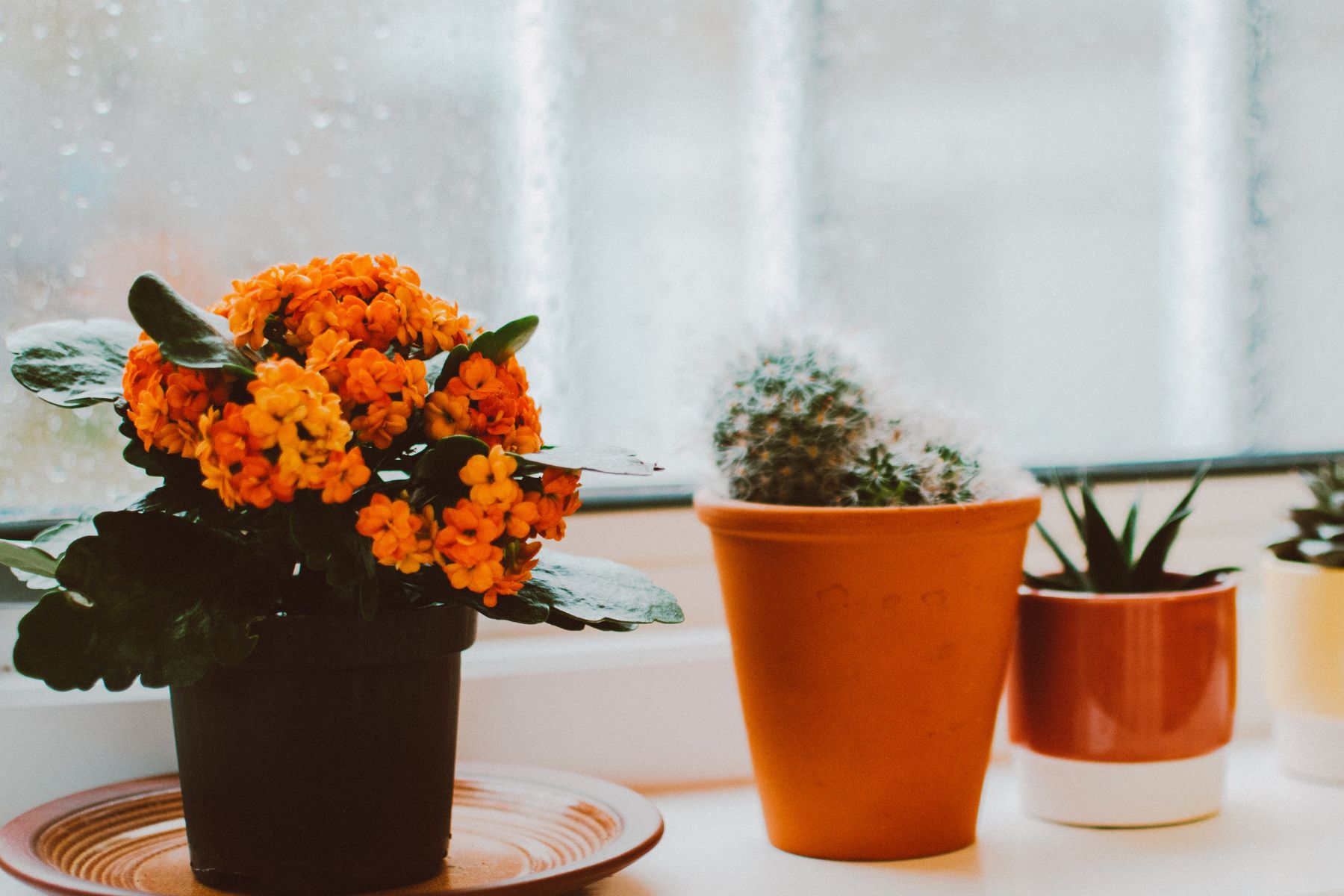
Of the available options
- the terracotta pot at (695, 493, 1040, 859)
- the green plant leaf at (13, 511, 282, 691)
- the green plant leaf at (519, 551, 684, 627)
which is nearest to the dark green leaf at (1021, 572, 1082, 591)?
the terracotta pot at (695, 493, 1040, 859)

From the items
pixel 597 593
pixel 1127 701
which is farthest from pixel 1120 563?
pixel 597 593

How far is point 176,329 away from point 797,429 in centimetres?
37

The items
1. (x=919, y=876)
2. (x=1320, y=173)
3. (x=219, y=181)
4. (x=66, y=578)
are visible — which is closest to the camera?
(x=66, y=578)

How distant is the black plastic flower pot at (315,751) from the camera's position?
63 centimetres

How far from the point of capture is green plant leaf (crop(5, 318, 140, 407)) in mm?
619

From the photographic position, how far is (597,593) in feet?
2.24

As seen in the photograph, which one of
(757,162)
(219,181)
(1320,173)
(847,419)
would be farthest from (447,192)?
(1320,173)

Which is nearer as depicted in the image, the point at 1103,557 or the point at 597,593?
the point at 597,593

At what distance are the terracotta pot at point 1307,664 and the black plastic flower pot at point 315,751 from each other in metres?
0.67

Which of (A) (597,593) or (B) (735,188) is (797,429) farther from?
(B) (735,188)

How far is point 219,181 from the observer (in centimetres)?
95

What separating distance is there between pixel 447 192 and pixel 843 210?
14.6 inches

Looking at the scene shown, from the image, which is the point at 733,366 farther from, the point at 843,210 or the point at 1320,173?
the point at 1320,173

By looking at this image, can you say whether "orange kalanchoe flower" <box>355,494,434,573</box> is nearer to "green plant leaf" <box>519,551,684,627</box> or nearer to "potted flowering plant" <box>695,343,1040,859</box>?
"green plant leaf" <box>519,551,684,627</box>
